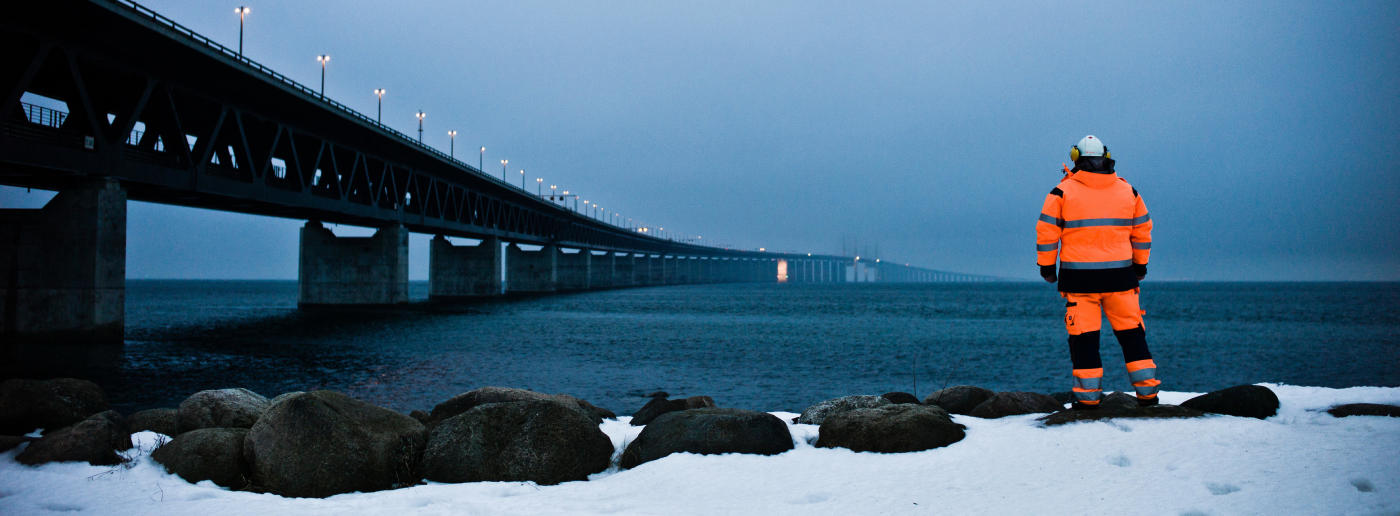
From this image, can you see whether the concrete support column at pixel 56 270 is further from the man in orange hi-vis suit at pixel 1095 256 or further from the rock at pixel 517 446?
the man in orange hi-vis suit at pixel 1095 256

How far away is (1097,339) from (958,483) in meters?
2.65

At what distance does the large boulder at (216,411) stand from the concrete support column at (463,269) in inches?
2896

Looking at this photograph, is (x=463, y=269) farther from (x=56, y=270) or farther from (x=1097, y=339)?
(x=1097, y=339)

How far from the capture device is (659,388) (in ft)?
62.6

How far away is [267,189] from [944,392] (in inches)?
1534

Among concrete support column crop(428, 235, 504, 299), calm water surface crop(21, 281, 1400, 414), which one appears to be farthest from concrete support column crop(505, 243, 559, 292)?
calm water surface crop(21, 281, 1400, 414)

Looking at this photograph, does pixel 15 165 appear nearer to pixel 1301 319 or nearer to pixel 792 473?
pixel 792 473

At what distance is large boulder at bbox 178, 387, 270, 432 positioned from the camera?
761cm

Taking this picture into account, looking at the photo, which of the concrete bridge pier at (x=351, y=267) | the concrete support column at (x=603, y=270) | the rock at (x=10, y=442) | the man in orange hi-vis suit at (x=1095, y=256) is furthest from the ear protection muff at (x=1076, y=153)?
the concrete support column at (x=603, y=270)

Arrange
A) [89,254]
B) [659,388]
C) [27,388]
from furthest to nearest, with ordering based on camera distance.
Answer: [89,254]
[659,388]
[27,388]

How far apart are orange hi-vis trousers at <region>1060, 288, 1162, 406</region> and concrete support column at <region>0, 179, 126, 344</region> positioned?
1205 inches

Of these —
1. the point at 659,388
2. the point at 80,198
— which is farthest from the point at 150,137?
the point at 659,388

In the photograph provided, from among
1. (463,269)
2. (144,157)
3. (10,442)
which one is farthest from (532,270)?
(10,442)

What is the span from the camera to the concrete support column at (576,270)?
405 feet
